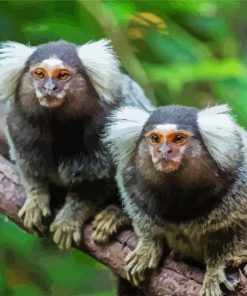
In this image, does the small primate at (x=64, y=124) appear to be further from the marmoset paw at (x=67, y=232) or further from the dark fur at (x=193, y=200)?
the dark fur at (x=193, y=200)

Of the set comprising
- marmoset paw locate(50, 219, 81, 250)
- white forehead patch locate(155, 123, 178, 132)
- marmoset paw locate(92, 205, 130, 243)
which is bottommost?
marmoset paw locate(50, 219, 81, 250)

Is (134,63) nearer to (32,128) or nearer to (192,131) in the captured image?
(32,128)

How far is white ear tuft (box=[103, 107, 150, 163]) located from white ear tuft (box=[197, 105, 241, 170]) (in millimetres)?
190

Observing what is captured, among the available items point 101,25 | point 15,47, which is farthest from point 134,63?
point 15,47

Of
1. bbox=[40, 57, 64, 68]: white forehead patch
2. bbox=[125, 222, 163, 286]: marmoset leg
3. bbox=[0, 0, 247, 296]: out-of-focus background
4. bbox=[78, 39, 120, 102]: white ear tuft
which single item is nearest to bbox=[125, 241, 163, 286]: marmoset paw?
bbox=[125, 222, 163, 286]: marmoset leg

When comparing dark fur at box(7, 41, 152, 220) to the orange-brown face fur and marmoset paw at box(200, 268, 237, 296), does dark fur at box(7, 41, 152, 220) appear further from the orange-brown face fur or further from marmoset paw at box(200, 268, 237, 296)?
marmoset paw at box(200, 268, 237, 296)

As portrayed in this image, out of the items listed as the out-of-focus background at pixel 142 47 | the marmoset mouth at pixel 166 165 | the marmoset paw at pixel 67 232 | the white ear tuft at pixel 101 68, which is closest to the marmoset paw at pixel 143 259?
the marmoset paw at pixel 67 232

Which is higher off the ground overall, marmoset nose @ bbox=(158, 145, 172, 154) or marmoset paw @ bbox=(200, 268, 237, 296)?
marmoset nose @ bbox=(158, 145, 172, 154)

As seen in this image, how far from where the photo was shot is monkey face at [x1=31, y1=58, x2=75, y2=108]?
8.20ft

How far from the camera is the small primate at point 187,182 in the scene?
2330 millimetres

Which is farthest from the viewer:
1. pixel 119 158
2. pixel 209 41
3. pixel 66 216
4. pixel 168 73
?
pixel 209 41

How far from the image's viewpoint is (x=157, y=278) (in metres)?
2.54

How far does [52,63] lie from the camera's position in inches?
100

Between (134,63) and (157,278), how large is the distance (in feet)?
4.00
